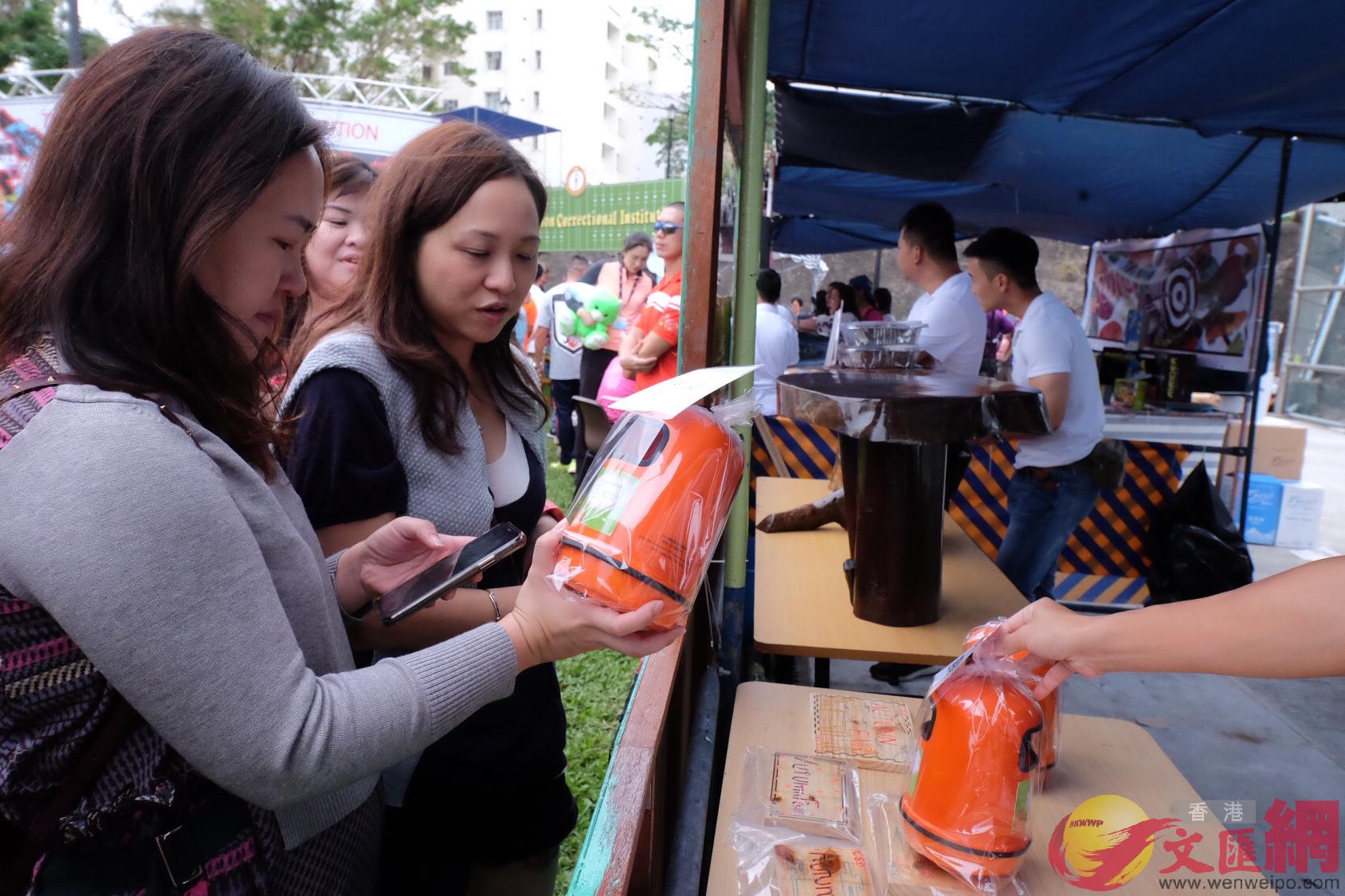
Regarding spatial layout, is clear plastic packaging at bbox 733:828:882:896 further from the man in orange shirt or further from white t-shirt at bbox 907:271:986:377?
white t-shirt at bbox 907:271:986:377

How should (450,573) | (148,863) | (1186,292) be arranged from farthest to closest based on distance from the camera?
(1186,292), (450,573), (148,863)

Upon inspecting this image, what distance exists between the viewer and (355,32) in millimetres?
27094

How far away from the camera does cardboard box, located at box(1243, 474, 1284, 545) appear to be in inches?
247

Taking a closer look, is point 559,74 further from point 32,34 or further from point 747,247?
point 747,247

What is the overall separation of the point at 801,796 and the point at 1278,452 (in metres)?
7.10

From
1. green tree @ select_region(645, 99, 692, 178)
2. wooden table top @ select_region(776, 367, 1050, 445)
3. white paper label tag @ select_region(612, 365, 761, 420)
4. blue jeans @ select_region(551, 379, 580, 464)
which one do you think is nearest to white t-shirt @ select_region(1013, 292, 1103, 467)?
wooden table top @ select_region(776, 367, 1050, 445)

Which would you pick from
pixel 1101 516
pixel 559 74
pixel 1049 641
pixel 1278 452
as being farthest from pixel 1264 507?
pixel 559 74

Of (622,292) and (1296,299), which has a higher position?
(1296,299)

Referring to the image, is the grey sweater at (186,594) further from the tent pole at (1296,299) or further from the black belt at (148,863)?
the tent pole at (1296,299)

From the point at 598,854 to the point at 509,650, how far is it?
1.18 feet

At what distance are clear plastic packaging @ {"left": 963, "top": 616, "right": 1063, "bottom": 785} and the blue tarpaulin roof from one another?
250 centimetres

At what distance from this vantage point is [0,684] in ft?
2.33

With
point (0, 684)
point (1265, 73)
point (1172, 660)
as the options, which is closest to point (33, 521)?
point (0, 684)

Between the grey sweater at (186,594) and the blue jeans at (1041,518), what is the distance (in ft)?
11.1
